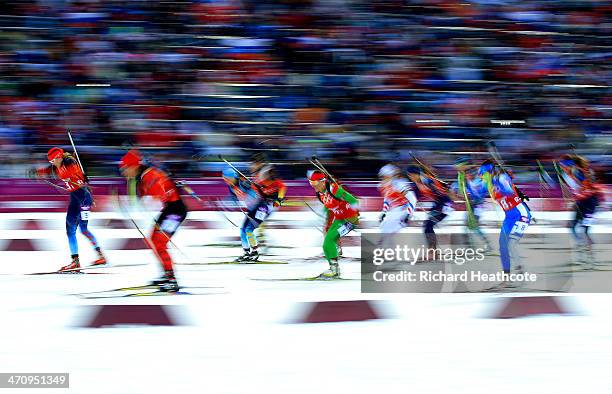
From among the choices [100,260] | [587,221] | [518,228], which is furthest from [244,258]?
[587,221]

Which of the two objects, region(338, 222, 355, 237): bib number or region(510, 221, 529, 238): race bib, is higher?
region(338, 222, 355, 237): bib number

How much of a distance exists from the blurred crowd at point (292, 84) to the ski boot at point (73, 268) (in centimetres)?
416

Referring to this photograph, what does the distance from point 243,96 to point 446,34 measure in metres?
3.36

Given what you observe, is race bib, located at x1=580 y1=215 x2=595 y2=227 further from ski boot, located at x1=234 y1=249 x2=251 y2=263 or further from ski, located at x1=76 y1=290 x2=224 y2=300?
ski, located at x1=76 y1=290 x2=224 y2=300

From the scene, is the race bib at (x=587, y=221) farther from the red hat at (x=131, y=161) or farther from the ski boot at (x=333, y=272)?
the red hat at (x=131, y=161)

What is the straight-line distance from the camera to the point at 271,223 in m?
11.9

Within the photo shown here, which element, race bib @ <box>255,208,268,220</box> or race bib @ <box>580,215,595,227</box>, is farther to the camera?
race bib @ <box>255,208,268,220</box>

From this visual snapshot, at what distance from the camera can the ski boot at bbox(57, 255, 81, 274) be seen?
816 centimetres

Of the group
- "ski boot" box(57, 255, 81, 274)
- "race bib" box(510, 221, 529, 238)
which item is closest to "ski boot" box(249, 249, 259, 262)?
"ski boot" box(57, 255, 81, 274)

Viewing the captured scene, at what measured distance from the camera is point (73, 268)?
8219mm

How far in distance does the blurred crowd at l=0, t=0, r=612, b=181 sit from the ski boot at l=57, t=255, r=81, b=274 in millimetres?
4160

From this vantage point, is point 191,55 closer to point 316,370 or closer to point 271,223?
point 271,223

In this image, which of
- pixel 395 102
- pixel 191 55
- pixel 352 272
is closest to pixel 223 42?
pixel 191 55

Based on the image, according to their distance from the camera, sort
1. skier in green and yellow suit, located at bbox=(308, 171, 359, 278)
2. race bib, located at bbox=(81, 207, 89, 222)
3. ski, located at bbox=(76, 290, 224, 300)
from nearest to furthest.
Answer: ski, located at bbox=(76, 290, 224, 300), skier in green and yellow suit, located at bbox=(308, 171, 359, 278), race bib, located at bbox=(81, 207, 89, 222)
